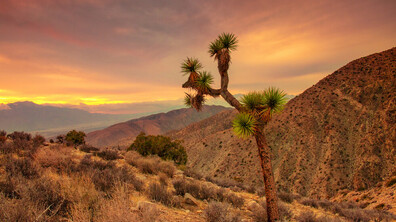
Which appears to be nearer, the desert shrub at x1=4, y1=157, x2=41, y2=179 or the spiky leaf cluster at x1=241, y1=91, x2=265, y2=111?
the desert shrub at x1=4, y1=157, x2=41, y2=179

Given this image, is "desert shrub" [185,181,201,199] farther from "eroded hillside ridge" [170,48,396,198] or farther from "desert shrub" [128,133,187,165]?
"eroded hillside ridge" [170,48,396,198]

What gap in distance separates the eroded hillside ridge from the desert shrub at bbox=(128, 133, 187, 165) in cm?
1657

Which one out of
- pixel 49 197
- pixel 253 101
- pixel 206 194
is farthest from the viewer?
pixel 206 194

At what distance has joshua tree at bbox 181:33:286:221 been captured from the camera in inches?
254

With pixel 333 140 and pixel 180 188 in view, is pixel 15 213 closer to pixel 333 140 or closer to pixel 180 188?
pixel 180 188

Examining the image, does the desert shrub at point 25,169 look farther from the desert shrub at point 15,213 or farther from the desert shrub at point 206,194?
the desert shrub at point 206,194

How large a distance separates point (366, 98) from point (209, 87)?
6105 centimetres

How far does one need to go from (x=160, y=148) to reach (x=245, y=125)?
22493mm

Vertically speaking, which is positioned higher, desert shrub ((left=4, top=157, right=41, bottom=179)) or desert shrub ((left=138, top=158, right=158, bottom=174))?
desert shrub ((left=4, top=157, right=41, bottom=179))

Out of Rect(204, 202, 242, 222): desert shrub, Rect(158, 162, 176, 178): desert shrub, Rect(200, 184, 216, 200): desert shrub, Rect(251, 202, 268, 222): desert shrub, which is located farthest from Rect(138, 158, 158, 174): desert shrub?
Rect(204, 202, 242, 222): desert shrub

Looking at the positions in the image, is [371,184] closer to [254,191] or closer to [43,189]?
[254,191]

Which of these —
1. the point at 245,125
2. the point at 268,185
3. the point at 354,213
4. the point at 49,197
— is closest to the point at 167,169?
the point at 268,185

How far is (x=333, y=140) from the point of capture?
46.2 meters

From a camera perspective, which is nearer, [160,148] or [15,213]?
[15,213]
